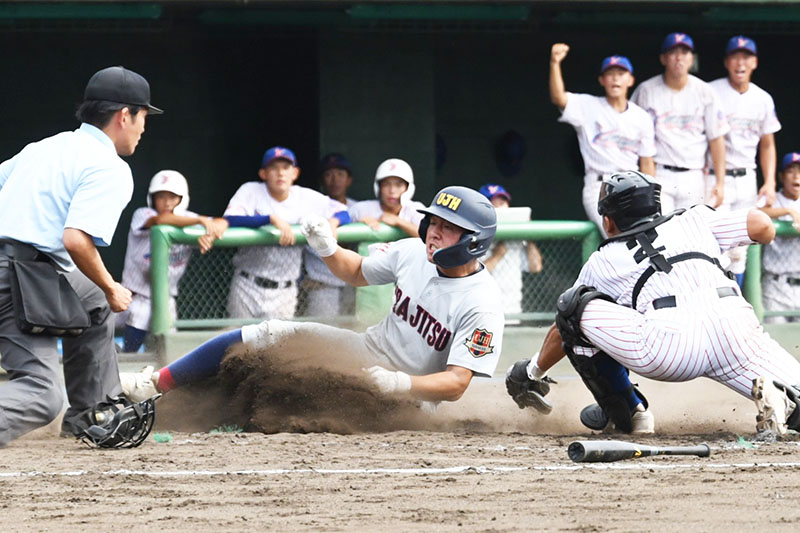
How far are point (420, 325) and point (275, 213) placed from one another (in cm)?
250

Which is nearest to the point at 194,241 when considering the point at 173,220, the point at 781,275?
the point at 173,220

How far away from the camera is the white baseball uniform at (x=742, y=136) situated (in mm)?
9391

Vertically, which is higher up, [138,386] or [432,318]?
[432,318]

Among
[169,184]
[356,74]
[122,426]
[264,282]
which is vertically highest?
[356,74]

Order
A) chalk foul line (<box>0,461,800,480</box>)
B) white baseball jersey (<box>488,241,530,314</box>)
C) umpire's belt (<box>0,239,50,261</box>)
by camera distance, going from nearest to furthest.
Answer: chalk foul line (<box>0,461,800,480</box>), umpire's belt (<box>0,239,50,261</box>), white baseball jersey (<box>488,241,530,314</box>)

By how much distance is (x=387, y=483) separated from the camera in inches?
180

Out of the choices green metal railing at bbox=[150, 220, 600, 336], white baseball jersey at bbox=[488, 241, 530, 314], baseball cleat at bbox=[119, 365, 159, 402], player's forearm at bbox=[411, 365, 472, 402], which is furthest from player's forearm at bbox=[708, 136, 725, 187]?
baseball cleat at bbox=[119, 365, 159, 402]

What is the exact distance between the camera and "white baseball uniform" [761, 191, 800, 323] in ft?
28.6

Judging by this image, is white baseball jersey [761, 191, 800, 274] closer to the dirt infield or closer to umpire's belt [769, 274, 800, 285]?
umpire's belt [769, 274, 800, 285]

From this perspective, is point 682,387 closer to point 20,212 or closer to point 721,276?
point 721,276

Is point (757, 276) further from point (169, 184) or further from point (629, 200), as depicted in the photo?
point (169, 184)

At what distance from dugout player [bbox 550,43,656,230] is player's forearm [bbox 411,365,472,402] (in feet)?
10.8

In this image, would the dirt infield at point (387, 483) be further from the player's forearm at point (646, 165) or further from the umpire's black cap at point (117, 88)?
the player's forearm at point (646, 165)

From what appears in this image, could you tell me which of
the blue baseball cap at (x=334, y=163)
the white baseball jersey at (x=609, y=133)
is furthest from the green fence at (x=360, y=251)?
the blue baseball cap at (x=334, y=163)
